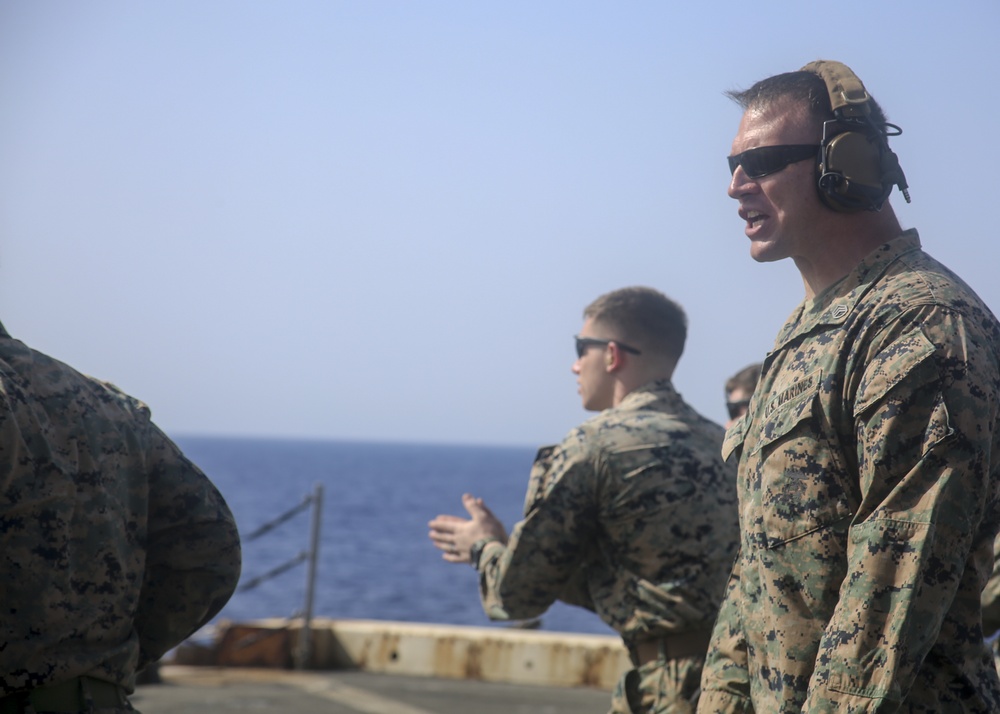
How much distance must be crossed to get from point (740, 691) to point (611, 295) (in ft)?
7.92

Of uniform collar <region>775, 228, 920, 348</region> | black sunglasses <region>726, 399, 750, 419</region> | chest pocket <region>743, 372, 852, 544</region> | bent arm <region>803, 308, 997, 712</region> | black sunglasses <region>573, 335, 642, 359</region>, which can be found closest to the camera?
bent arm <region>803, 308, 997, 712</region>

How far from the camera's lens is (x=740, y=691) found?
10.7 ft

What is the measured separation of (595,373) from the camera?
5.25m

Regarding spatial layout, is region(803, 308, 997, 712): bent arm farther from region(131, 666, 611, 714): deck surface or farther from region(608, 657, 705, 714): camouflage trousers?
region(131, 666, 611, 714): deck surface

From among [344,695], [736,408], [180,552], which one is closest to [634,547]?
[180,552]

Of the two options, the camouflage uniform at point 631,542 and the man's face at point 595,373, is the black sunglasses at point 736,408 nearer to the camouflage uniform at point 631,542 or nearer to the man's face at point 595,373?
the man's face at point 595,373

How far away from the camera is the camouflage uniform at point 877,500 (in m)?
2.59

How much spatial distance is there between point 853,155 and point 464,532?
2481mm

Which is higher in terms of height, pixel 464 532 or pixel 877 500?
pixel 877 500

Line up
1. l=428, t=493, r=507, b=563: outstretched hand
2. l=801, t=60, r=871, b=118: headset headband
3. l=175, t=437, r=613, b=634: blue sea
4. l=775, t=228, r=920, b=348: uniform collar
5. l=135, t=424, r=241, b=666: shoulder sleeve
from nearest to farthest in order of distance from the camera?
l=775, t=228, r=920, b=348: uniform collar → l=801, t=60, r=871, b=118: headset headband → l=135, t=424, r=241, b=666: shoulder sleeve → l=428, t=493, r=507, b=563: outstretched hand → l=175, t=437, r=613, b=634: blue sea

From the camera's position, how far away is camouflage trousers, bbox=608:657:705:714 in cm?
448

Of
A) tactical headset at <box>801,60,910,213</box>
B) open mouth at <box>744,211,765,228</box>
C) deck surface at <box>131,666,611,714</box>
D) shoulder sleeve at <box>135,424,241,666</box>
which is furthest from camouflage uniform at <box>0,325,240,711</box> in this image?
deck surface at <box>131,666,611,714</box>

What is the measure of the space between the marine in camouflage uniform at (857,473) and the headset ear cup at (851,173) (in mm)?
42

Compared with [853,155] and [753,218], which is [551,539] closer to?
[753,218]
